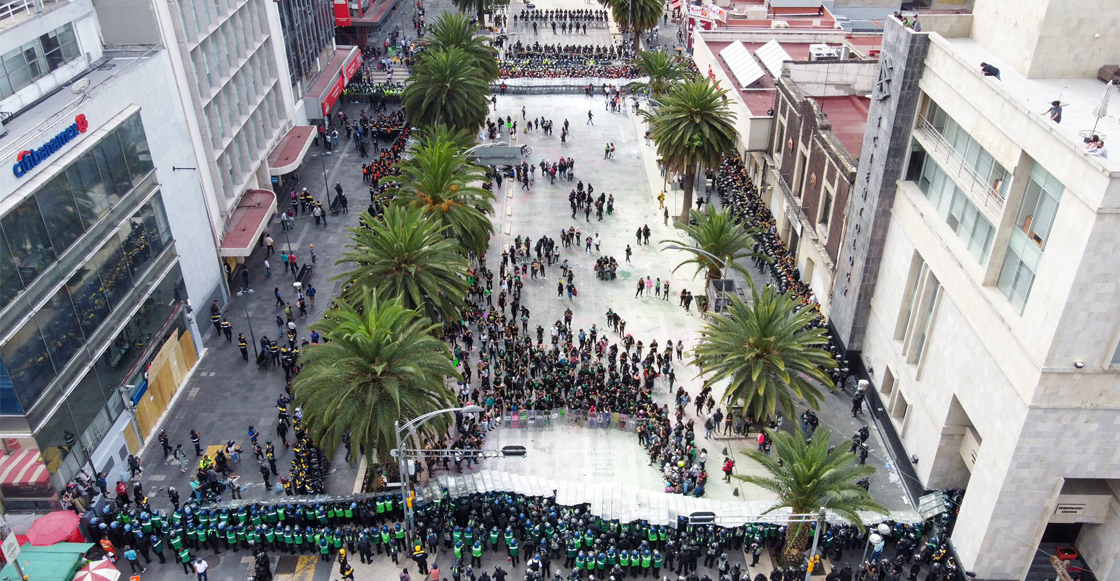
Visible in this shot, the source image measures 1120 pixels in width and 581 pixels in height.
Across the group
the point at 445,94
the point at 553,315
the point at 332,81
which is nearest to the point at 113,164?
the point at 553,315

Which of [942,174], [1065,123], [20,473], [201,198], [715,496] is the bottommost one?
[715,496]

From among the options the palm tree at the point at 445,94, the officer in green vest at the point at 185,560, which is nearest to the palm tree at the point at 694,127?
the palm tree at the point at 445,94

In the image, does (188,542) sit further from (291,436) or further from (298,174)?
(298,174)

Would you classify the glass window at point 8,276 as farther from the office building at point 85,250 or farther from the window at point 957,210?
the window at point 957,210

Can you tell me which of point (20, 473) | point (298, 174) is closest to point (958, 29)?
point (20, 473)

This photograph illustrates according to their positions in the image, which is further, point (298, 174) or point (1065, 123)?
point (298, 174)

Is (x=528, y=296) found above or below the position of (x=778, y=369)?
below
